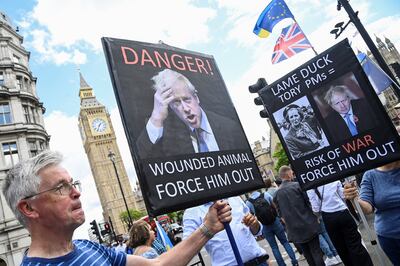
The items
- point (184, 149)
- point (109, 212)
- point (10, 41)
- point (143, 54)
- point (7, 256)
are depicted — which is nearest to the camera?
point (184, 149)

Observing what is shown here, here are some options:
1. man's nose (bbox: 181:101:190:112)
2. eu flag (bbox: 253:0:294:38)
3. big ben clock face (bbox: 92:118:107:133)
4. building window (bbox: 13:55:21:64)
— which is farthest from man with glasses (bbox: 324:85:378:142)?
big ben clock face (bbox: 92:118:107:133)

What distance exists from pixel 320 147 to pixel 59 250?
280 cm

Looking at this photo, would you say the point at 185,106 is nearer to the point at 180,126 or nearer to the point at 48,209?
the point at 180,126

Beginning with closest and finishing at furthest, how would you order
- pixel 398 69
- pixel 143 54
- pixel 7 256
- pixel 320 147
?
pixel 143 54
pixel 320 147
pixel 398 69
pixel 7 256

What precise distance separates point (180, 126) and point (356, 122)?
206cm

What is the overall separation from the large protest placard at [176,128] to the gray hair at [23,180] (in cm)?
57

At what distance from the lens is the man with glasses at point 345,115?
11.0 ft

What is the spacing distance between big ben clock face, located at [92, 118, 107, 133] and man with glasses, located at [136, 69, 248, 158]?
336 feet

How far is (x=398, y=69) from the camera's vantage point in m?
13.6

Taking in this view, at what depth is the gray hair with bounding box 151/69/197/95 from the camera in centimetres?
245

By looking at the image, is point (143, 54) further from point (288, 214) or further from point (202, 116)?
point (288, 214)

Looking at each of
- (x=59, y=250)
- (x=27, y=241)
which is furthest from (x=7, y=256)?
(x=59, y=250)

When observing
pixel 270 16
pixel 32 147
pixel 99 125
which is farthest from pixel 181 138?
pixel 99 125

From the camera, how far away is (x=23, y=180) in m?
1.95
